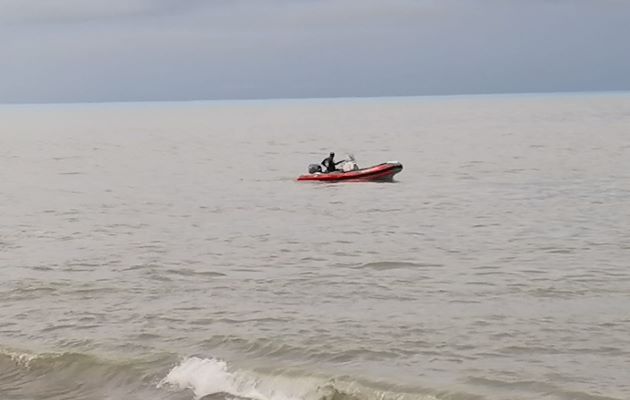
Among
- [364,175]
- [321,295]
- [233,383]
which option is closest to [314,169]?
[364,175]

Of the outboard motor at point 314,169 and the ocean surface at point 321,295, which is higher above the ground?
the outboard motor at point 314,169

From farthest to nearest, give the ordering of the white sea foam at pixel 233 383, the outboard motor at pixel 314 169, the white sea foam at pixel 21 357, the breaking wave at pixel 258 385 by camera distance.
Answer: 1. the outboard motor at pixel 314 169
2. the white sea foam at pixel 21 357
3. the white sea foam at pixel 233 383
4. the breaking wave at pixel 258 385

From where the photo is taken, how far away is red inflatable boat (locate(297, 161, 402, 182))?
36156mm

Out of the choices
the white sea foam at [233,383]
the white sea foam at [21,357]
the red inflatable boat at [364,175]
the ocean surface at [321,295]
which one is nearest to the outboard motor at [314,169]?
the red inflatable boat at [364,175]

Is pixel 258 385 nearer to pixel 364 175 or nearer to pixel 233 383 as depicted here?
pixel 233 383

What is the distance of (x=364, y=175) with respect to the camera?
36.5 meters

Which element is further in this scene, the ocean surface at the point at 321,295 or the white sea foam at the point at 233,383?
the ocean surface at the point at 321,295

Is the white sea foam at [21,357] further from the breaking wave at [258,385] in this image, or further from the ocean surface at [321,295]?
the breaking wave at [258,385]

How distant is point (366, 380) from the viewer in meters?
11.8

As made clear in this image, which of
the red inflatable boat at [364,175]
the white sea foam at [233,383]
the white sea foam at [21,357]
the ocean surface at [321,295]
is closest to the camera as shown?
the white sea foam at [233,383]

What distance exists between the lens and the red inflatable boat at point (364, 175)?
119ft

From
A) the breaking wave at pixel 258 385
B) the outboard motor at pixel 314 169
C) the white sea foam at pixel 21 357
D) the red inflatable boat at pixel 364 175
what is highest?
the outboard motor at pixel 314 169

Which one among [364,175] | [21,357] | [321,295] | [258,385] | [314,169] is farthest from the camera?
[314,169]

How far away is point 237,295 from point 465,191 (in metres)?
20.1
